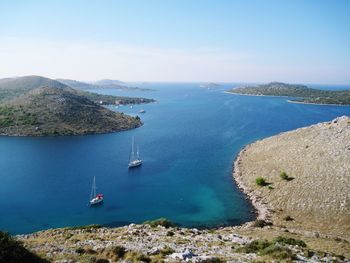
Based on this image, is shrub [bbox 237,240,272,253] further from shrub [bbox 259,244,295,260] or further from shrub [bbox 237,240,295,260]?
shrub [bbox 259,244,295,260]

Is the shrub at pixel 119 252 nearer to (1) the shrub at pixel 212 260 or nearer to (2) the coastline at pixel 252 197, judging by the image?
(1) the shrub at pixel 212 260

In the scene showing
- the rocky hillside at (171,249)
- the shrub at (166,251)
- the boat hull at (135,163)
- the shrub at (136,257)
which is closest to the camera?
the shrub at (136,257)

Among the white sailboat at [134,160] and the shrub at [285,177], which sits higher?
the shrub at [285,177]

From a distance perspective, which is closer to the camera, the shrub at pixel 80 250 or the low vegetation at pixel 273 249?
the low vegetation at pixel 273 249

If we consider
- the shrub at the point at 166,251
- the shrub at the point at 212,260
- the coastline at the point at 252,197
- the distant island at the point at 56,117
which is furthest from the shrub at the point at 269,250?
the distant island at the point at 56,117

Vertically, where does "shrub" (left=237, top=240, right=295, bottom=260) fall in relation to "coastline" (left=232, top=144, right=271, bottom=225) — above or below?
above

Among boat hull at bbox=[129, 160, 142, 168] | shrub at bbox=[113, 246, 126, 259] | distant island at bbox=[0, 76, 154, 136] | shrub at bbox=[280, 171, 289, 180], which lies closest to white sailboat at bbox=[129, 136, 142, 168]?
boat hull at bbox=[129, 160, 142, 168]
